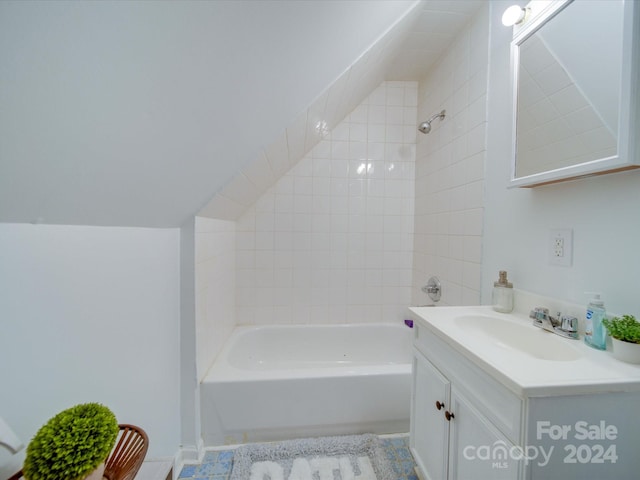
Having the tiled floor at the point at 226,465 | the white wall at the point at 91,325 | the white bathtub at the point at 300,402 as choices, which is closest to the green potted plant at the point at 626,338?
the white bathtub at the point at 300,402

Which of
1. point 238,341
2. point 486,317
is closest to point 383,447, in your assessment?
point 486,317

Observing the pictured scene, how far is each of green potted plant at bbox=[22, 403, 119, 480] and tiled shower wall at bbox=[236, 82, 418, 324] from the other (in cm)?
151

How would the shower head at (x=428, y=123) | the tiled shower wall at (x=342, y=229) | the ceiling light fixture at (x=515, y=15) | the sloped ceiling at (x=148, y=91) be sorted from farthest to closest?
the tiled shower wall at (x=342, y=229), the shower head at (x=428, y=123), the ceiling light fixture at (x=515, y=15), the sloped ceiling at (x=148, y=91)

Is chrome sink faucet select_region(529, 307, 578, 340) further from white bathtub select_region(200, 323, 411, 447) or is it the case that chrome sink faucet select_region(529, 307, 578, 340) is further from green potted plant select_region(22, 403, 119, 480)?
green potted plant select_region(22, 403, 119, 480)

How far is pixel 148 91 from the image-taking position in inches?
28.1

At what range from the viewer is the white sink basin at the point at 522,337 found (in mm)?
779

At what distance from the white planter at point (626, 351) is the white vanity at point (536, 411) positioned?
19 millimetres

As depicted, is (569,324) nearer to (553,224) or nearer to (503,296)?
(503,296)

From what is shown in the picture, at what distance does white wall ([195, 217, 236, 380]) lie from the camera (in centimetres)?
131

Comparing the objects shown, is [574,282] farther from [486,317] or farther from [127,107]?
[127,107]

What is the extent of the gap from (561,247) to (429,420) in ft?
2.69

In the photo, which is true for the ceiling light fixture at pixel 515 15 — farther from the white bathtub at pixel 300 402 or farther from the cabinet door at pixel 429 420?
the white bathtub at pixel 300 402

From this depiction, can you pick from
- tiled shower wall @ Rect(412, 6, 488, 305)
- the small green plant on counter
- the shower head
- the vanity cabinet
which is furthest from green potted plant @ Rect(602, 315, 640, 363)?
the shower head

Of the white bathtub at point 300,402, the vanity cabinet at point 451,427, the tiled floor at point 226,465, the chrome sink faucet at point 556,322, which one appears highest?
the chrome sink faucet at point 556,322
